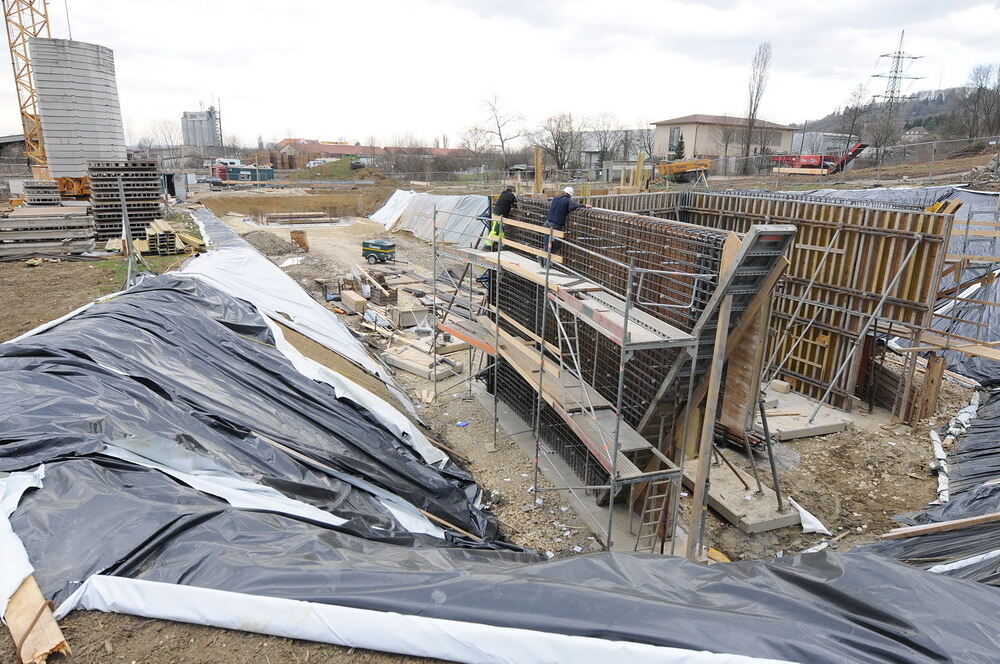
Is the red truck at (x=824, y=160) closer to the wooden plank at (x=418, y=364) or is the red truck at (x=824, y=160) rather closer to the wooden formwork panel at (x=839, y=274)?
the wooden formwork panel at (x=839, y=274)

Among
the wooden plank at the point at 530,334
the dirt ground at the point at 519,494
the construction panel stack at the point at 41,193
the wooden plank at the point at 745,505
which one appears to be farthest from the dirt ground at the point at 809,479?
the construction panel stack at the point at 41,193

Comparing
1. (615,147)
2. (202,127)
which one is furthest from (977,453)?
(202,127)

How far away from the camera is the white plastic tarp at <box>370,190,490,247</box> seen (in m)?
27.8

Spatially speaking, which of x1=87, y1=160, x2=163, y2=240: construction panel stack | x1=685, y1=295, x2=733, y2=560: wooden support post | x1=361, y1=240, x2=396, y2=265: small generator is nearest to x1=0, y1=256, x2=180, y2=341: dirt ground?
x1=87, y1=160, x2=163, y2=240: construction panel stack

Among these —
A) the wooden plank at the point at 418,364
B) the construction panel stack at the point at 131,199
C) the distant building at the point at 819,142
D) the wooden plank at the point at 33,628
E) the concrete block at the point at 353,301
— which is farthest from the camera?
the distant building at the point at 819,142

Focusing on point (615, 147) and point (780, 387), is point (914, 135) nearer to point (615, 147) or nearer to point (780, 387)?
point (615, 147)

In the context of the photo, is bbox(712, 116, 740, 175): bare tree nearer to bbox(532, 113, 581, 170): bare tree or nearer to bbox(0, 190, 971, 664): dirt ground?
bbox(532, 113, 581, 170): bare tree

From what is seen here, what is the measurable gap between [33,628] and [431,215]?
2944 centimetres

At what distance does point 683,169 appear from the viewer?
3541 cm

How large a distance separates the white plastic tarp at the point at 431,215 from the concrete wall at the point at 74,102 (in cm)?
1431

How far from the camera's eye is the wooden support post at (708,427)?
6.26 m

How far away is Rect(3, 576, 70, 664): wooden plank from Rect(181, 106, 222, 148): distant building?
419 feet

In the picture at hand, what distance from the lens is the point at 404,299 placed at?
18.9 metres

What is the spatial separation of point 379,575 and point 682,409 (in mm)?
5246
